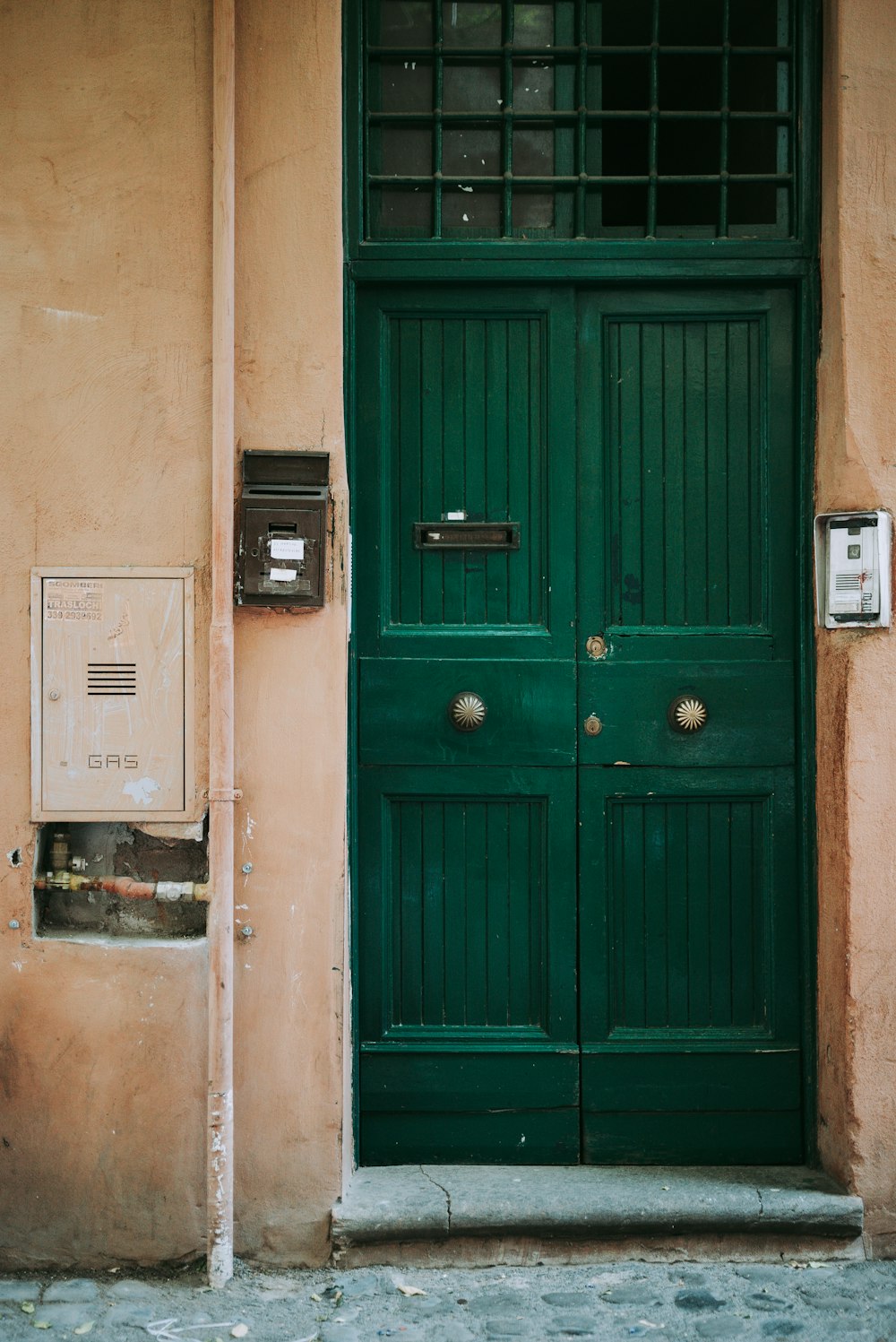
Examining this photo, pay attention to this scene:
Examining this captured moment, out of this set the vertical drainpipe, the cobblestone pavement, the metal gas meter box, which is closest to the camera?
the cobblestone pavement

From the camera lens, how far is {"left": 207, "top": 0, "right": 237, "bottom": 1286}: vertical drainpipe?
10.4ft

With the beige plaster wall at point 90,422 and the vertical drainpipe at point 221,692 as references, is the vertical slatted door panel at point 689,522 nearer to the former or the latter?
the vertical drainpipe at point 221,692

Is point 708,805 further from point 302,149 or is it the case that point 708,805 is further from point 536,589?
point 302,149

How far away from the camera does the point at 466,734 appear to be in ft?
11.7

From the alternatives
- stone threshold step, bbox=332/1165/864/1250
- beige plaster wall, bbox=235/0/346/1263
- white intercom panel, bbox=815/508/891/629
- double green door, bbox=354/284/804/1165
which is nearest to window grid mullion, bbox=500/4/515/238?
double green door, bbox=354/284/804/1165

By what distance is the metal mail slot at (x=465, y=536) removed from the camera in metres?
3.55

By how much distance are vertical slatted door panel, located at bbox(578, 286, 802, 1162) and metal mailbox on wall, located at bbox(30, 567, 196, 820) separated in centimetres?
121

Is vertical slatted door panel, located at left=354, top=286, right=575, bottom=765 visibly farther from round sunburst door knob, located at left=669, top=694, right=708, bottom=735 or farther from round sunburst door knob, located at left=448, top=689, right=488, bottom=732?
round sunburst door knob, located at left=669, top=694, right=708, bottom=735

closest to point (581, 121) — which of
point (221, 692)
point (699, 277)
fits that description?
point (699, 277)

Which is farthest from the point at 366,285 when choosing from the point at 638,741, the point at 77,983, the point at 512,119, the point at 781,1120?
the point at 781,1120

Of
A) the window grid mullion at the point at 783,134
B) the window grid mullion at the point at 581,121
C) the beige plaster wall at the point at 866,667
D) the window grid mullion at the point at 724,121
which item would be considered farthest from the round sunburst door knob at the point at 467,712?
the window grid mullion at the point at 783,134

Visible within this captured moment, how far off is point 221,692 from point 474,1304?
178cm

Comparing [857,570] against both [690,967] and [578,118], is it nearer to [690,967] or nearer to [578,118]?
[690,967]

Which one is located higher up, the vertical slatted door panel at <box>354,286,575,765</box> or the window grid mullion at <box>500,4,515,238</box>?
the window grid mullion at <box>500,4,515,238</box>
